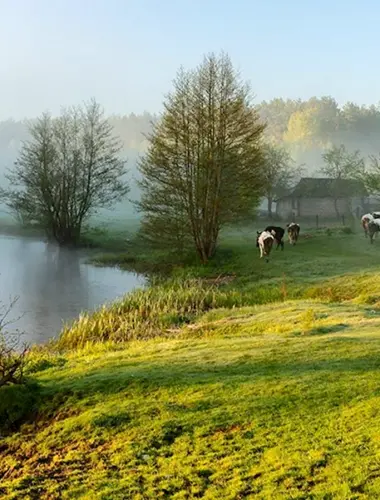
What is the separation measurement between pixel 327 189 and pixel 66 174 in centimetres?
2863

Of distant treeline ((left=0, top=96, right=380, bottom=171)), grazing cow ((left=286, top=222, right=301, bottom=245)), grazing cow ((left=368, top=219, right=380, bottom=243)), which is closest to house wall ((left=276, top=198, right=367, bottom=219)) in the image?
grazing cow ((left=286, top=222, right=301, bottom=245))

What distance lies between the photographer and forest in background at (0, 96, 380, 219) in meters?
124

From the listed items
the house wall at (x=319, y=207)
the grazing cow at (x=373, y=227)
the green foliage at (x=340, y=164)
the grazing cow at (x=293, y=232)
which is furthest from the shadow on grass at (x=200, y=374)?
the green foliage at (x=340, y=164)

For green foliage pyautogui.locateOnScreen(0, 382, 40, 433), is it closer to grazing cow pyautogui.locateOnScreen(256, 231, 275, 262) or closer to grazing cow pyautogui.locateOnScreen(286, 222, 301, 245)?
grazing cow pyautogui.locateOnScreen(256, 231, 275, 262)

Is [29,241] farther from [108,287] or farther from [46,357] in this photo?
[46,357]

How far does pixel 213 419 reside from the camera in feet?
20.5

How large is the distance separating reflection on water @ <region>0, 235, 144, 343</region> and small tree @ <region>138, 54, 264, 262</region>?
4.92 metres

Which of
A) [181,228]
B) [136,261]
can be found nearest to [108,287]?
[181,228]

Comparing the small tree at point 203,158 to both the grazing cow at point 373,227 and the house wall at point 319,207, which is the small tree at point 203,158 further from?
the house wall at point 319,207

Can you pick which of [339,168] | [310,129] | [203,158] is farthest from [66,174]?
[310,129]

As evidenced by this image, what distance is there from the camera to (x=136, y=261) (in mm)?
38875

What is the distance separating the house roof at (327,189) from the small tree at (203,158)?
27.7 m

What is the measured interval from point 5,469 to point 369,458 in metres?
3.87

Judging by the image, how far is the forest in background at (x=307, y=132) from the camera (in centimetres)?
12450
